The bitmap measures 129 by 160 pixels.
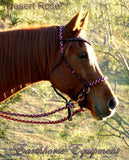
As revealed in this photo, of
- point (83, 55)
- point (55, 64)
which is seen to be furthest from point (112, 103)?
point (55, 64)

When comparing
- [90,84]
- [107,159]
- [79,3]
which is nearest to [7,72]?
[90,84]

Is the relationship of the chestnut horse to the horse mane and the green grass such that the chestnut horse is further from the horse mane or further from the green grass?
the green grass

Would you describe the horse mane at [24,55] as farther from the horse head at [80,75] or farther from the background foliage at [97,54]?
the background foliage at [97,54]

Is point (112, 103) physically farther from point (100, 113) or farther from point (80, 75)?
point (80, 75)

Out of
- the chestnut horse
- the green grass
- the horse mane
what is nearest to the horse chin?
the chestnut horse

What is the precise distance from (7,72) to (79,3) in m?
8.75

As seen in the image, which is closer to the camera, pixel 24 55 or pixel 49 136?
pixel 24 55

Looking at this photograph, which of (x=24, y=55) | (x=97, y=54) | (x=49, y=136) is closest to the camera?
(x=24, y=55)

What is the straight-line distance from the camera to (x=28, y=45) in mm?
2566

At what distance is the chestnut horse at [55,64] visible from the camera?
2.53 meters

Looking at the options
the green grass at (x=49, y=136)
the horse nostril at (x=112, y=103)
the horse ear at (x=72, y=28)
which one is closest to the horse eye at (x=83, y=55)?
the horse ear at (x=72, y=28)

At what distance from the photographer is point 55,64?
263cm

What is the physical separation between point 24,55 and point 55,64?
336 mm

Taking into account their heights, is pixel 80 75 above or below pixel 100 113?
above
